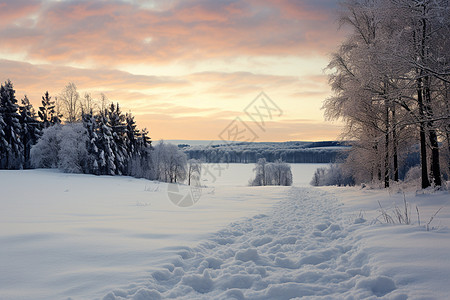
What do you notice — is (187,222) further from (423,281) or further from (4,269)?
(423,281)

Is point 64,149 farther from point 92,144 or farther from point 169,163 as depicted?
point 169,163

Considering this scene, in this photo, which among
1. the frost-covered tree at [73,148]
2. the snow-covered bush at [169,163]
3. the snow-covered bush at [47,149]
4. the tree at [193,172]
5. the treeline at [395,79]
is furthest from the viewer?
the tree at [193,172]

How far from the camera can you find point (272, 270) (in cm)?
387

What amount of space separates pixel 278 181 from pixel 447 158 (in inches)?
A: 2362

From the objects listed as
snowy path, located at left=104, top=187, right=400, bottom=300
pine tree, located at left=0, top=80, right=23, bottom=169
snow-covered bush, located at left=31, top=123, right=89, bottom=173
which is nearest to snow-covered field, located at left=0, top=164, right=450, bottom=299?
snowy path, located at left=104, top=187, right=400, bottom=300

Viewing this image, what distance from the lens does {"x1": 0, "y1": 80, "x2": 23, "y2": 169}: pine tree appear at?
40.6 metres

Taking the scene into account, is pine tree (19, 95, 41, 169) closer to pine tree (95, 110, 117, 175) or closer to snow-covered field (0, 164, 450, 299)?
pine tree (95, 110, 117, 175)

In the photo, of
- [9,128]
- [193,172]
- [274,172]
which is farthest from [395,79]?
[274,172]

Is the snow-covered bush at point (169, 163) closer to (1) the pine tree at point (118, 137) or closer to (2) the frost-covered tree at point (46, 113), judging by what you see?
(1) the pine tree at point (118, 137)

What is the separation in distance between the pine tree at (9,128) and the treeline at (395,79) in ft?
148

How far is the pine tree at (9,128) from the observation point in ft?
133

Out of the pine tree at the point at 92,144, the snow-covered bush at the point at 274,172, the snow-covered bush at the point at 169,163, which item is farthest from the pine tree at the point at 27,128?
the snow-covered bush at the point at 274,172

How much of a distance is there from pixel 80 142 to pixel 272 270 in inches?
1546

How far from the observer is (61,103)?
1831 inches
